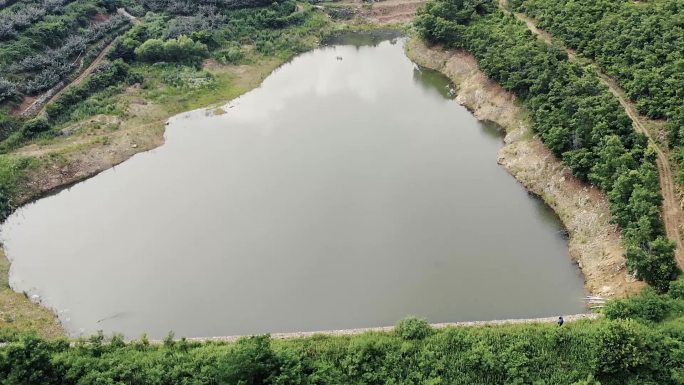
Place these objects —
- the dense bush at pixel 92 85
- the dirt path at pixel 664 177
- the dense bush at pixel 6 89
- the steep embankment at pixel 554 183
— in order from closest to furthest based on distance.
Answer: the dirt path at pixel 664 177 < the steep embankment at pixel 554 183 < the dense bush at pixel 6 89 < the dense bush at pixel 92 85

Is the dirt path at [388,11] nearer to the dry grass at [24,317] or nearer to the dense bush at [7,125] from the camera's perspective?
the dense bush at [7,125]

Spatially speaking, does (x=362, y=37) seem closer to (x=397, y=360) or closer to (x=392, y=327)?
(x=392, y=327)

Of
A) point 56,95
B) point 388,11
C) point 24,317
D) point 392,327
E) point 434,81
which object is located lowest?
point 392,327

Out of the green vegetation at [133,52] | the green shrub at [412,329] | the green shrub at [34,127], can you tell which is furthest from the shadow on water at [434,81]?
the green shrub at [34,127]

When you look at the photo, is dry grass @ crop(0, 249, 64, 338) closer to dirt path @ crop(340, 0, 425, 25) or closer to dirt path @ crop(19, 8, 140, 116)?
dirt path @ crop(19, 8, 140, 116)

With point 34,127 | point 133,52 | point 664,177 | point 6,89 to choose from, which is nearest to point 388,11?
point 133,52

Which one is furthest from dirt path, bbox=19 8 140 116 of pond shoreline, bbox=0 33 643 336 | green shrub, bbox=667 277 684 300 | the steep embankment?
green shrub, bbox=667 277 684 300
